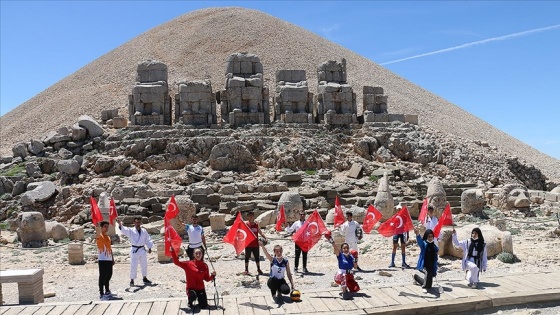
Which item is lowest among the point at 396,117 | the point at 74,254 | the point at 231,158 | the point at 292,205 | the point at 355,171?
the point at 74,254

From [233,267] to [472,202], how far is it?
10597 millimetres

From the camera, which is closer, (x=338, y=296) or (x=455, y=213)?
(x=338, y=296)

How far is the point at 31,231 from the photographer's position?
56.1ft

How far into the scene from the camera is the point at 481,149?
98.8 ft

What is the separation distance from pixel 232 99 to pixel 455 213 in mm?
11639

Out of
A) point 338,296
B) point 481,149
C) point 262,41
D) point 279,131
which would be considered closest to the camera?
point 338,296

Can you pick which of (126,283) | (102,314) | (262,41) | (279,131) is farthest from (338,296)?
(262,41)

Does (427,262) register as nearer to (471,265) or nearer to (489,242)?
(471,265)

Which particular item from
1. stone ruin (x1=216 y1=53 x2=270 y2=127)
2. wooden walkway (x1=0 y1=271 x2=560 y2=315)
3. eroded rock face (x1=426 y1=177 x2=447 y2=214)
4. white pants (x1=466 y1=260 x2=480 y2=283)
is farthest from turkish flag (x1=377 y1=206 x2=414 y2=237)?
stone ruin (x1=216 y1=53 x2=270 y2=127)

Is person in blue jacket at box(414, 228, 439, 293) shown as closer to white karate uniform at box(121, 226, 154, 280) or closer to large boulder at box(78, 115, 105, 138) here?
white karate uniform at box(121, 226, 154, 280)

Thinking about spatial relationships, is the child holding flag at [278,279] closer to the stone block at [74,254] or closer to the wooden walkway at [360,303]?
the wooden walkway at [360,303]

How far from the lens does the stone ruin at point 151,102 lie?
25.8 metres

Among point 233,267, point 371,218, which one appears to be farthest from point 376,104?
point 233,267

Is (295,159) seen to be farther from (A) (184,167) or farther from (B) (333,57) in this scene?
(B) (333,57)
